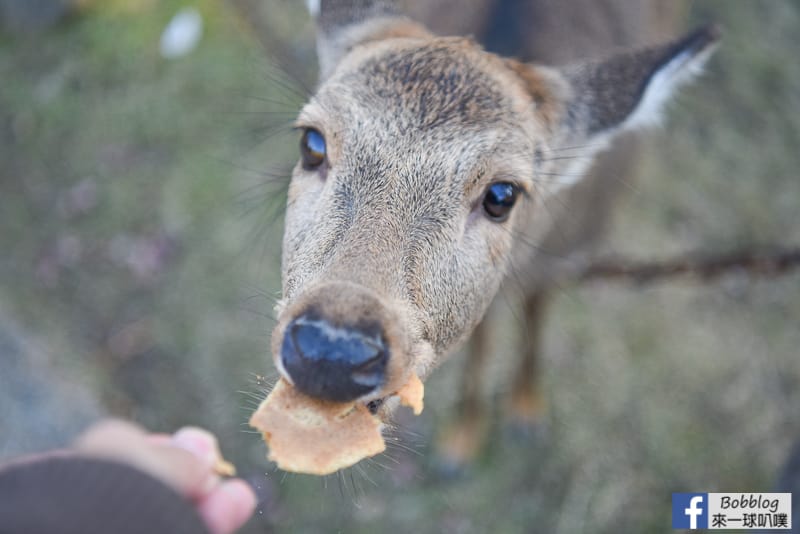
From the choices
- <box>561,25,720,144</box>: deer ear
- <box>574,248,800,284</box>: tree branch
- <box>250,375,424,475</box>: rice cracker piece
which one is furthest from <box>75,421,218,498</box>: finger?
<box>574,248,800,284</box>: tree branch

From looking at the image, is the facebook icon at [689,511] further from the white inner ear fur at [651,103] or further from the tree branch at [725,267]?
the white inner ear fur at [651,103]

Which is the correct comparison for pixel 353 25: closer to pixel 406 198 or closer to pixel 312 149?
pixel 312 149

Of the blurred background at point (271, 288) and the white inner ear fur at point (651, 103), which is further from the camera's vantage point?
the blurred background at point (271, 288)

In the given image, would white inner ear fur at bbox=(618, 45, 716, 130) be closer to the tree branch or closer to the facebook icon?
the tree branch

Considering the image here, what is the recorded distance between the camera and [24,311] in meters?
5.12

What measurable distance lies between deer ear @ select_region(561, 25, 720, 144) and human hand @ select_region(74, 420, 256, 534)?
233 centimetres

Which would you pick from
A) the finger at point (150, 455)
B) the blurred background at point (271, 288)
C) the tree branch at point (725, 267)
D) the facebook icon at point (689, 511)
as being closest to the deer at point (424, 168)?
the tree branch at point (725, 267)

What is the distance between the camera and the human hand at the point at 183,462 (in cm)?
232

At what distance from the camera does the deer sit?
1.95 meters

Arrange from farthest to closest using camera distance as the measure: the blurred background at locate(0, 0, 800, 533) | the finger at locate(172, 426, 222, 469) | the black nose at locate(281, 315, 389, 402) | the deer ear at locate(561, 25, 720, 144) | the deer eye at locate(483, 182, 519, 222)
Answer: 1. the blurred background at locate(0, 0, 800, 533)
2. the deer ear at locate(561, 25, 720, 144)
3. the finger at locate(172, 426, 222, 469)
4. the deer eye at locate(483, 182, 519, 222)
5. the black nose at locate(281, 315, 389, 402)

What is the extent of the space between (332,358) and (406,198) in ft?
2.49

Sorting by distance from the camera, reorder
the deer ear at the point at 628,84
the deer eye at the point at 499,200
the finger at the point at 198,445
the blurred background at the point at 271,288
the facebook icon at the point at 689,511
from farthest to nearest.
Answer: the blurred background at the point at 271,288 → the facebook icon at the point at 689,511 → the deer ear at the point at 628,84 → the finger at the point at 198,445 → the deer eye at the point at 499,200

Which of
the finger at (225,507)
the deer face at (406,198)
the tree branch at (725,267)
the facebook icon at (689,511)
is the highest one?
the tree branch at (725,267)

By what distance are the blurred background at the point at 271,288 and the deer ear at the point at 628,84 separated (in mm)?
2239
